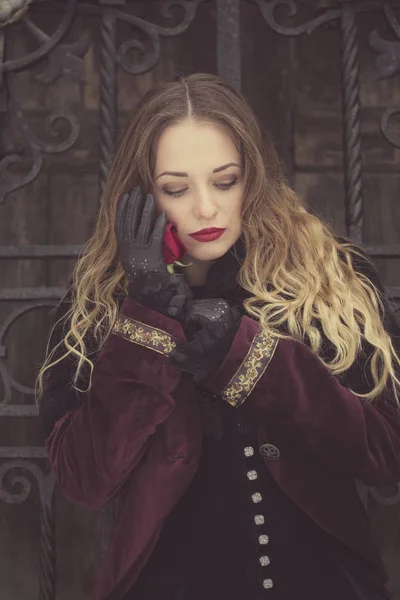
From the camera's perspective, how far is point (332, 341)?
5.77ft

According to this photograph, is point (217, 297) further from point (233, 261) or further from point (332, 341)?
point (332, 341)

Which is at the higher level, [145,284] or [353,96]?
[353,96]

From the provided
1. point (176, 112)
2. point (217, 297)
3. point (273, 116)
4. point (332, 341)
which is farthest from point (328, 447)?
point (273, 116)

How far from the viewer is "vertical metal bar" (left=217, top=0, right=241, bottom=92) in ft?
8.35

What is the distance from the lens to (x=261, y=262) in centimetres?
186

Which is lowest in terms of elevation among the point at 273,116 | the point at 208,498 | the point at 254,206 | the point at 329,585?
the point at 329,585

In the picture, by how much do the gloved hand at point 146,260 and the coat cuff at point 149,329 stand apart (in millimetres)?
16

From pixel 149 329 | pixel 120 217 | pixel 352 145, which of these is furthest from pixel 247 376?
pixel 352 145

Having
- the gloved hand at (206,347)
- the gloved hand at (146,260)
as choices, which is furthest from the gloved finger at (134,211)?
the gloved hand at (206,347)

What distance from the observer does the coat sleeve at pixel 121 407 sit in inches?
66.2

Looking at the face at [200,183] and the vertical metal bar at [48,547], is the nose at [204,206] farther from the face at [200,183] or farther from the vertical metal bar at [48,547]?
the vertical metal bar at [48,547]

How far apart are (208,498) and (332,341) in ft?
1.44

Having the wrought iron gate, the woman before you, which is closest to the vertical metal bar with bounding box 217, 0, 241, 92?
the wrought iron gate

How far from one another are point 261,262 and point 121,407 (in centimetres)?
47
